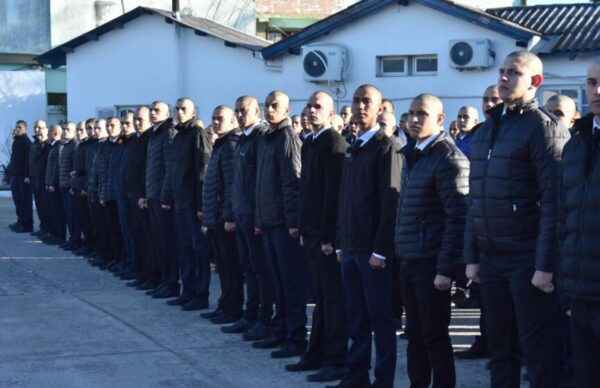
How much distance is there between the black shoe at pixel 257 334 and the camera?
30.6ft

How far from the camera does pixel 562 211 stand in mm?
5184

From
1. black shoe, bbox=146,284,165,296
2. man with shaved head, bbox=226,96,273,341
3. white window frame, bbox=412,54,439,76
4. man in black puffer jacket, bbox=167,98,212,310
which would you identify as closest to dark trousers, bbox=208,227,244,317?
man with shaved head, bbox=226,96,273,341

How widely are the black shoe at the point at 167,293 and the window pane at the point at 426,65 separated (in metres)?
9.99

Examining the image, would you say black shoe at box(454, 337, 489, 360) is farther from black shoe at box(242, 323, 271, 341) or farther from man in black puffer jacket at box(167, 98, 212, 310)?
man in black puffer jacket at box(167, 98, 212, 310)

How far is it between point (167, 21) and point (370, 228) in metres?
19.7

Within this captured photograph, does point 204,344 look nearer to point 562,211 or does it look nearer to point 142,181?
point 142,181

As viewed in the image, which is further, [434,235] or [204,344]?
[204,344]

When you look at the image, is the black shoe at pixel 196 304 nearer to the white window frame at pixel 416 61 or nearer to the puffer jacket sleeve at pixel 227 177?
the puffer jacket sleeve at pixel 227 177

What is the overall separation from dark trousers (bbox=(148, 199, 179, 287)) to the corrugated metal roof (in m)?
9.50

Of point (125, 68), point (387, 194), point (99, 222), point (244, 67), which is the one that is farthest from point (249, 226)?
point (125, 68)

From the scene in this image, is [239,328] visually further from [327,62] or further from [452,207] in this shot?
[327,62]

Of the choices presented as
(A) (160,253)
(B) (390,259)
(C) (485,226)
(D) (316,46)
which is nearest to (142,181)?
(A) (160,253)

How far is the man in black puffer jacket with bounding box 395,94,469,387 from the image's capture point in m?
6.42

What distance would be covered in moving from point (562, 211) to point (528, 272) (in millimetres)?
672
